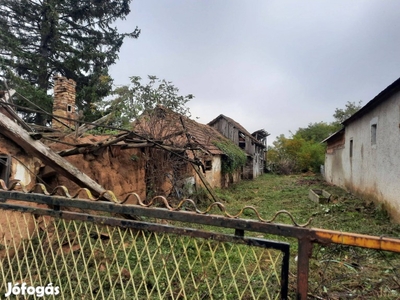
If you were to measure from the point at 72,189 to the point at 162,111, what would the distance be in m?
3.44

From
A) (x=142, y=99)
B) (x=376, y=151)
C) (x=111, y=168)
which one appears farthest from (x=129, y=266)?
(x=376, y=151)

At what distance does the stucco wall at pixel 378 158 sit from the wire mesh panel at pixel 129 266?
543 cm

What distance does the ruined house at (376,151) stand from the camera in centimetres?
735

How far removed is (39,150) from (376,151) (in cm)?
978

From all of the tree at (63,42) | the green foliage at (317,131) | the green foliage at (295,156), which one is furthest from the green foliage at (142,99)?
the green foliage at (317,131)

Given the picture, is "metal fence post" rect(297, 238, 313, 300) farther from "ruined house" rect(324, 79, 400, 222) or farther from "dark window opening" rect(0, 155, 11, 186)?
"ruined house" rect(324, 79, 400, 222)

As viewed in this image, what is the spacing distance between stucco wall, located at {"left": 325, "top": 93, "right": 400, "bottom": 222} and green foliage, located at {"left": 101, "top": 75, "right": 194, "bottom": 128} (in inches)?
245

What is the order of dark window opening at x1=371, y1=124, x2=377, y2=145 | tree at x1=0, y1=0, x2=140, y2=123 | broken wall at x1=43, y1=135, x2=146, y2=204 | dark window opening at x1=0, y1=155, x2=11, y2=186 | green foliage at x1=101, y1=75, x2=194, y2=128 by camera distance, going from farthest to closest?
tree at x1=0, y1=0, x2=140, y2=123 < dark window opening at x1=371, y1=124, x2=377, y2=145 < green foliage at x1=101, y1=75, x2=194, y2=128 < broken wall at x1=43, y1=135, x2=146, y2=204 < dark window opening at x1=0, y1=155, x2=11, y2=186

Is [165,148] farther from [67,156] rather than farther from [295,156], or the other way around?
[295,156]

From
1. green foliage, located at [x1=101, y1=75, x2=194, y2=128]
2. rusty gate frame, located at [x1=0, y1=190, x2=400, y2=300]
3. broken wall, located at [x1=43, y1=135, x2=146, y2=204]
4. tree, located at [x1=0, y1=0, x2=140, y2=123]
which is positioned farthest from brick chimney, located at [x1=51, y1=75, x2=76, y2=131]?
rusty gate frame, located at [x1=0, y1=190, x2=400, y2=300]

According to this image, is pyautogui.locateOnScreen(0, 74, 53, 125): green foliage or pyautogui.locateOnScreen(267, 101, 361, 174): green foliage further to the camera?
pyautogui.locateOnScreen(267, 101, 361, 174): green foliage

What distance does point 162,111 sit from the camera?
308 inches

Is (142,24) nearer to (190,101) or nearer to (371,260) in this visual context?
(190,101)

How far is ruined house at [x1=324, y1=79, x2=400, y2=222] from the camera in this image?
24.1 feet
